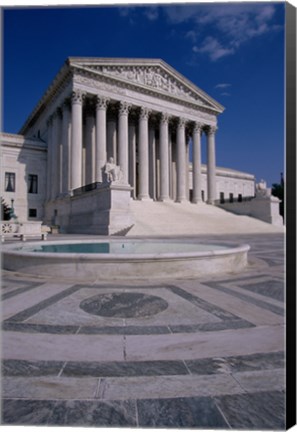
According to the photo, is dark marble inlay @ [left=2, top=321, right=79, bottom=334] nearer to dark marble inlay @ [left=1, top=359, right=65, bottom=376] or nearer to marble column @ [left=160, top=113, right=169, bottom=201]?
dark marble inlay @ [left=1, top=359, right=65, bottom=376]

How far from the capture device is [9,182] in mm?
39000

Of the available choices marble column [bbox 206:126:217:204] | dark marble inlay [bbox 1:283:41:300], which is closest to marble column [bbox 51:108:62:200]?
marble column [bbox 206:126:217:204]

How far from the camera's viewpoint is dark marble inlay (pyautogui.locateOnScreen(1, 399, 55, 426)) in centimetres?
207

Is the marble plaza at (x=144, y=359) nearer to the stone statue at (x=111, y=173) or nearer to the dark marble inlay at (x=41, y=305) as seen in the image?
the dark marble inlay at (x=41, y=305)

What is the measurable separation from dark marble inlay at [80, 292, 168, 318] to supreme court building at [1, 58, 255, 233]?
2099cm

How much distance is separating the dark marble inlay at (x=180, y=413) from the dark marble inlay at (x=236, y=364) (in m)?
0.45

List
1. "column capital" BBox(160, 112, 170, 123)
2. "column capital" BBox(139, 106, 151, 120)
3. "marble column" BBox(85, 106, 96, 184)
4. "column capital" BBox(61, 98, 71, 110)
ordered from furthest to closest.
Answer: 1. "column capital" BBox(160, 112, 170, 123)
2. "column capital" BBox(139, 106, 151, 120)
3. "marble column" BBox(85, 106, 96, 184)
4. "column capital" BBox(61, 98, 71, 110)

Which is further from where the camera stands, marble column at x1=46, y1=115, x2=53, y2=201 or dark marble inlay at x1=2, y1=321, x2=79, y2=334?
marble column at x1=46, y1=115, x2=53, y2=201

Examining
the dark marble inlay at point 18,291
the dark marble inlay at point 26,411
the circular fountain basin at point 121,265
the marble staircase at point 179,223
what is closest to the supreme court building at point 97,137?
the marble staircase at point 179,223

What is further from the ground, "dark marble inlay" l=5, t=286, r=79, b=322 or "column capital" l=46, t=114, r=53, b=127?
"column capital" l=46, t=114, r=53, b=127

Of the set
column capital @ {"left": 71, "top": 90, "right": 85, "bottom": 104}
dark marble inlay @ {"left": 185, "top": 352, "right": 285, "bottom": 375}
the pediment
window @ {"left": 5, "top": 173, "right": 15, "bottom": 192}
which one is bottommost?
dark marble inlay @ {"left": 185, "top": 352, "right": 285, "bottom": 375}

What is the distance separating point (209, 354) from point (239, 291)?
2.73 meters

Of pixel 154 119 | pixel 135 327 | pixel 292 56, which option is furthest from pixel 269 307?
pixel 154 119

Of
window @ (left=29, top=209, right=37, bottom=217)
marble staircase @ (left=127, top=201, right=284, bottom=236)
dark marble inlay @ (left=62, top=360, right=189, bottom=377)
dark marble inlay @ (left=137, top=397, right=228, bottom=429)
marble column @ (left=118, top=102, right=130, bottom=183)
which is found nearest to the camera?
dark marble inlay @ (left=137, top=397, right=228, bottom=429)
